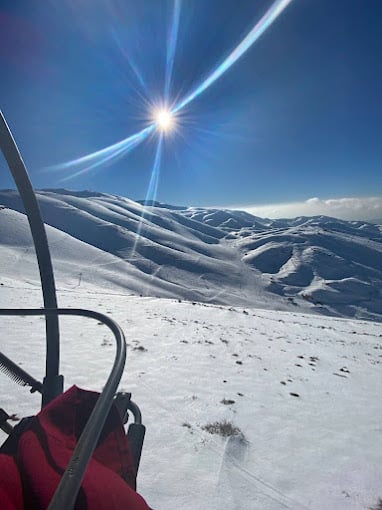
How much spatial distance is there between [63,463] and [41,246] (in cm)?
227

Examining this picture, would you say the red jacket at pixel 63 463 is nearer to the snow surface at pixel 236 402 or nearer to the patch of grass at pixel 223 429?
the snow surface at pixel 236 402

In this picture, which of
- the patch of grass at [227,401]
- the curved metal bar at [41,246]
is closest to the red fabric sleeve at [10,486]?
the curved metal bar at [41,246]

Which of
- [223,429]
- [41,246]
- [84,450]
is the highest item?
[41,246]

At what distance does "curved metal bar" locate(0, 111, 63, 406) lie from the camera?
11.0 ft

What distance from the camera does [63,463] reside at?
7.71ft

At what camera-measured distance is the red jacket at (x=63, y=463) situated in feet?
6.59

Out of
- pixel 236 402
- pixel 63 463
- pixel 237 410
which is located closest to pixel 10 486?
→ pixel 63 463

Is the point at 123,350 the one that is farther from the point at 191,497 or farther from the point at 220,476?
the point at 220,476

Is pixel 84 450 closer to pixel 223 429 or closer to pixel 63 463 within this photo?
pixel 63 463

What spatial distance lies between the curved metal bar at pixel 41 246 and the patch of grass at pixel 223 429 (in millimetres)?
4213

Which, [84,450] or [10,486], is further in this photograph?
[10,486]

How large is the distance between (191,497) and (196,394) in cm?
381

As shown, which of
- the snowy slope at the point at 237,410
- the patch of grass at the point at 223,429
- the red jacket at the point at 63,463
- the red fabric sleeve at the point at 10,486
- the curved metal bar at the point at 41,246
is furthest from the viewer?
the patch of grass at the point at 223,429

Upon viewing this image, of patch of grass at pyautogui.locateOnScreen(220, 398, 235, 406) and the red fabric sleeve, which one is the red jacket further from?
patch of grass at pyautogui.locateOnScreen(220, 398, 235, 406)
